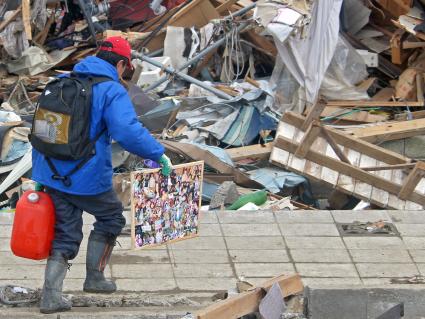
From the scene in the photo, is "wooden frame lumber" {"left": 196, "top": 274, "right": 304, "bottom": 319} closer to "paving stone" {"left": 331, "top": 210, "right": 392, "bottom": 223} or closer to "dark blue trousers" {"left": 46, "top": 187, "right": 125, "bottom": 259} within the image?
"dark blue trousers" {"left": 46, "top": 187, "right": 125, "bottom": 259}

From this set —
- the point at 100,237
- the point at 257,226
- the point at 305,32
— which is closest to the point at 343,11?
the point at 305,32

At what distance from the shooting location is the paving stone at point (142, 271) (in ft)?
23.8

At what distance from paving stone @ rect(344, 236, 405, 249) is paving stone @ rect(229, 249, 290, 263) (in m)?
0.62

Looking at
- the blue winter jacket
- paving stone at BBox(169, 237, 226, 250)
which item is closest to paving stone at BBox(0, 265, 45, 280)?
paving stone at BBox(169, 237, 226, 250)

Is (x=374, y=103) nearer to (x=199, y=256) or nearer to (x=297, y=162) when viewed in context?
(x=297, y=162)

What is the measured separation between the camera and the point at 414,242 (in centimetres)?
811

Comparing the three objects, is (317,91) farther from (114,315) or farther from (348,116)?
(114,315)

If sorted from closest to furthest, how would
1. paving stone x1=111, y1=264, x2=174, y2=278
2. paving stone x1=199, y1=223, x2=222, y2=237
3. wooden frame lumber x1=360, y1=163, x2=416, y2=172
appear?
1. paving stone x1=111, y1=264, x2=174, y2=278
2. paving stone x1=199, y1=223, x2=222, y2=237
3. wooden frame lumber x1=360, y1=163, x2=416, y2=172

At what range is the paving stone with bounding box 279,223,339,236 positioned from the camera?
27.0ft

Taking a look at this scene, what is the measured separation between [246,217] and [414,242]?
1.50m

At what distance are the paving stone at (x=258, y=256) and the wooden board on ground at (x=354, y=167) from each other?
1.80m

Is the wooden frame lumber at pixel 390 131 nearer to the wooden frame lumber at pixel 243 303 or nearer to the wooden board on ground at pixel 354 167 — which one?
the wooden board on ground at pixel 354 167

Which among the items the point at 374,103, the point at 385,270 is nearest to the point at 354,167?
the point at 385,270

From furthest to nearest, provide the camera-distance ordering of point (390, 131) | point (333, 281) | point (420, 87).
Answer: point (420, 87), point (390, 131), point (333, 281)
